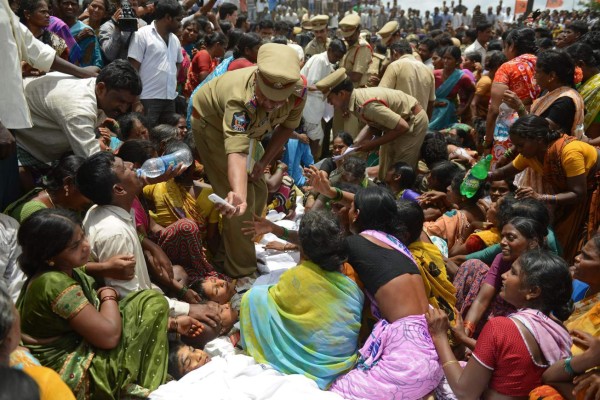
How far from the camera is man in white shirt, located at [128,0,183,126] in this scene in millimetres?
5445

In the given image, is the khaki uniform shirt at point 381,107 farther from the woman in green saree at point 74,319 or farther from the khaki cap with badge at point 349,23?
the woman in green saree at point 74,319

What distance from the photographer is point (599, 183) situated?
3.90 metres

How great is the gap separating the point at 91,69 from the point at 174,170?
97 cm

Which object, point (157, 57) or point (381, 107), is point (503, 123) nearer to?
point (381, 107)

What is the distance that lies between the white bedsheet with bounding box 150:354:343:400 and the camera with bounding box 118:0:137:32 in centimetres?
352

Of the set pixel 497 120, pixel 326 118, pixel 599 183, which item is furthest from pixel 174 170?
pixel 326 118

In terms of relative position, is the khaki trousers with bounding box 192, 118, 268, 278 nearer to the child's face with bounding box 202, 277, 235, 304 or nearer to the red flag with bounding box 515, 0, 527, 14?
the child's face with bounding box 202, 277, 235, 304

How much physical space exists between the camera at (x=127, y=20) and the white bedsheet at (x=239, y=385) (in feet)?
11.5

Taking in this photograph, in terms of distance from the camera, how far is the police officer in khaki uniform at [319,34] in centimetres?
844

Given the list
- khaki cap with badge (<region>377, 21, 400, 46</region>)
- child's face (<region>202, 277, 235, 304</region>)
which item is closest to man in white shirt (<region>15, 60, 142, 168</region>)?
child's face (<region>202, 277, 235, 304</region>)

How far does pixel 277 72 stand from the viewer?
3.29 m

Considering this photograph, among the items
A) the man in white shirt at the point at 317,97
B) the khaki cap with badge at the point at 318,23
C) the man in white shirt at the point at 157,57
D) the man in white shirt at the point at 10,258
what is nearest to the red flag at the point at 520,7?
the khaki cap with badge at the point at 318,23

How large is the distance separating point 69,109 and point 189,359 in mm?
1462

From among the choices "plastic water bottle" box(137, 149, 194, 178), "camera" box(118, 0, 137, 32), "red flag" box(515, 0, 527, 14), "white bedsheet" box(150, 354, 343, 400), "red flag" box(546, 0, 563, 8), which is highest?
"camera" box(118, 0, 137, 32)
